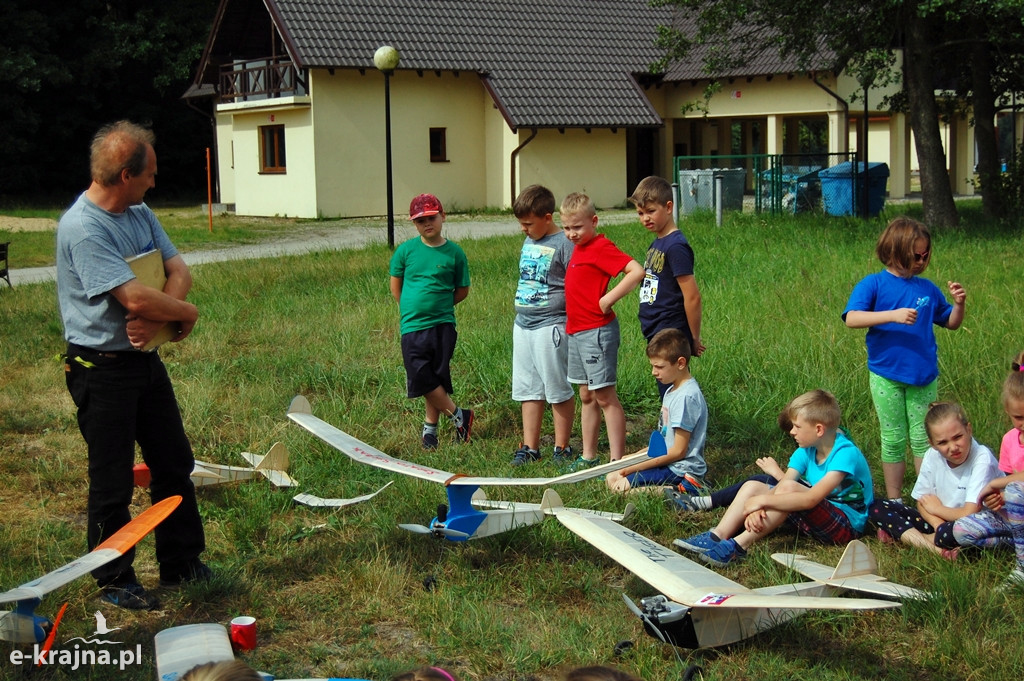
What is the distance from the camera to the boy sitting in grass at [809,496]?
4.45 m

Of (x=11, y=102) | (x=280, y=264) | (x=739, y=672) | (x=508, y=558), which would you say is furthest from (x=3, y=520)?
(x=11, y=102)

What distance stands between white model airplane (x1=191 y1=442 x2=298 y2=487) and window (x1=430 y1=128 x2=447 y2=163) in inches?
890

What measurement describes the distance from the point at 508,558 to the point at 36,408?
14.5ft

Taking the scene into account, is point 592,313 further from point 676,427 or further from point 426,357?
point 426,357

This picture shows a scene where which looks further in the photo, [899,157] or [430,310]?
[899,157]

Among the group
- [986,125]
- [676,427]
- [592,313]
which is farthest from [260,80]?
[676,427]

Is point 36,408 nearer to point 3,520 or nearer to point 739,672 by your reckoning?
point 3,520

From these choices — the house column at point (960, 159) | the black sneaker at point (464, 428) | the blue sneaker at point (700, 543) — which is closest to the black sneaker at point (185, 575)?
the blue sneaker at point (700, 543)

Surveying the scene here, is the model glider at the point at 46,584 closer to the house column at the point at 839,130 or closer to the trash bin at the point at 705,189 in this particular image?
the trash bin at the point at 705,189

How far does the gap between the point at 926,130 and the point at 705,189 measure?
154 inches

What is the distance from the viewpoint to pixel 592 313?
18.6 ft

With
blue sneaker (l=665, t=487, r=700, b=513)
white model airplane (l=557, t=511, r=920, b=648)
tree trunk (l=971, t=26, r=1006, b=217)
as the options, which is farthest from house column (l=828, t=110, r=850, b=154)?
white model airplane (l=557, t=511, r=920, b=648)

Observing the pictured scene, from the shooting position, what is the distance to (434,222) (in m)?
6.30

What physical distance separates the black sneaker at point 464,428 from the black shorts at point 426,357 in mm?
264
